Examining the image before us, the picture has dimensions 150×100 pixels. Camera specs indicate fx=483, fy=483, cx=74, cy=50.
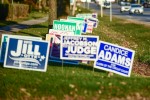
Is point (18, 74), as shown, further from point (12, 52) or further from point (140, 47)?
point (140, 47)

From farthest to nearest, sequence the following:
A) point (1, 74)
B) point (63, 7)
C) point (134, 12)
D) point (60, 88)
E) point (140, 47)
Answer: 1. point (134, 12)
2. point (63, 7)
3. point (140, 47)
4. point (1, 74)
5. point (60, 88)

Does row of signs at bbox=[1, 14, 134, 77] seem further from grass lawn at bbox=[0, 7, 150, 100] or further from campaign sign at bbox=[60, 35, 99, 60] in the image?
grass lawn at bbox=[0, 7, 150, 100]

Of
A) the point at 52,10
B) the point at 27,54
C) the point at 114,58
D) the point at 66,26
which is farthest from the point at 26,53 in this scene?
the point at 52,10

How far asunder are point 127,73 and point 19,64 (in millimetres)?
2593

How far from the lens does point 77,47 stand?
11.5 meters

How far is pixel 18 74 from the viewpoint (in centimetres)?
1068

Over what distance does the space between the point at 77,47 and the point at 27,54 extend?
1.41 m

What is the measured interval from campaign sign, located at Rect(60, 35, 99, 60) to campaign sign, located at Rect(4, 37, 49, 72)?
0.90 meters

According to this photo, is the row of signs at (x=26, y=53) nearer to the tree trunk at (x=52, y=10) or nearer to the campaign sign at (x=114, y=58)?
the campaign sign at (x=114, y=58)

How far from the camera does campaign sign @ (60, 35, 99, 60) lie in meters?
11.5

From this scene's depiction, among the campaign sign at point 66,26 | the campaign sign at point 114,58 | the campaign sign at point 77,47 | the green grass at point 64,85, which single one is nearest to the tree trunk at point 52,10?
the campaign sign at point 66,26

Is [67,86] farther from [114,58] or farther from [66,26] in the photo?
[66,26]

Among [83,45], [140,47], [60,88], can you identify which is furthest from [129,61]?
[140,47]

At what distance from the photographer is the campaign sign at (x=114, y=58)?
1126 cm
